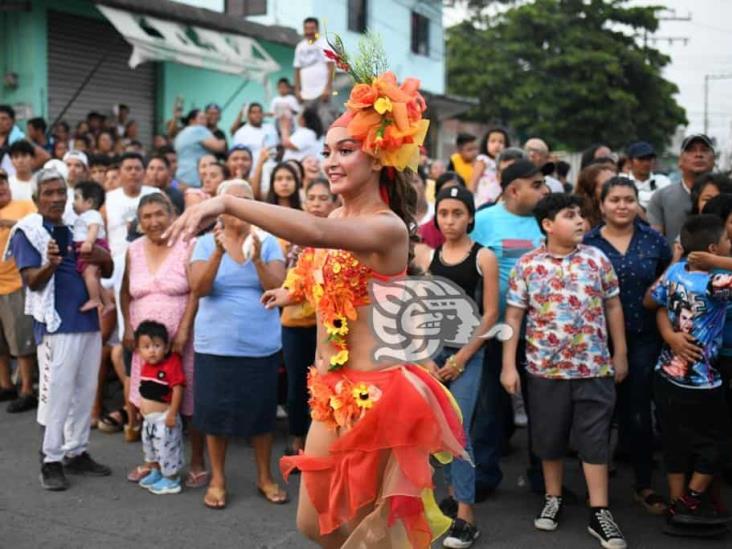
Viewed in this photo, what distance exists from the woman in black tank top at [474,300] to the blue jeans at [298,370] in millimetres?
1306

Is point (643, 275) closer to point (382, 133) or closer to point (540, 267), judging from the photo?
point (540, 267)

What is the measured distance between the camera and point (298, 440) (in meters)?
6.32

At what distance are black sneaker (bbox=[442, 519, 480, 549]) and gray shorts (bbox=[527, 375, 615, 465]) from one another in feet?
1.99

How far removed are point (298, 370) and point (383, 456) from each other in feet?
9.73

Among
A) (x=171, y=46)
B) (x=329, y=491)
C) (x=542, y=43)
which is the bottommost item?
(x=329, y=491)

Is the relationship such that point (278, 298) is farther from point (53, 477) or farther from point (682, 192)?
point (682, 192)

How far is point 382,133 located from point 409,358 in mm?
876

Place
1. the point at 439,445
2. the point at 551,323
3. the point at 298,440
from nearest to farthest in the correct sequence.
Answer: the point at 439,445 < the point at 551,323 < the point at 298,440

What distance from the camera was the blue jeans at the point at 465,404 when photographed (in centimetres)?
489

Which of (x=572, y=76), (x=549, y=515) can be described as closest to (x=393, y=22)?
(x=572, y=76)

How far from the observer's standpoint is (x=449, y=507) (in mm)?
5191

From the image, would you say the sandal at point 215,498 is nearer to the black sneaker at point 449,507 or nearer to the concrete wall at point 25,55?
the black sneaker at point 449,507

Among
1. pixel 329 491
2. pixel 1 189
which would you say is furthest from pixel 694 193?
pixel 1 189

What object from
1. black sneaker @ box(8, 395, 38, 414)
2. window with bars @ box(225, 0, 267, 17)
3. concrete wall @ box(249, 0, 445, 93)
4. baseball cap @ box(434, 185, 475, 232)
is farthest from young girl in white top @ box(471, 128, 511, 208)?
window with bars @ box(225, 0, 267, 17)
